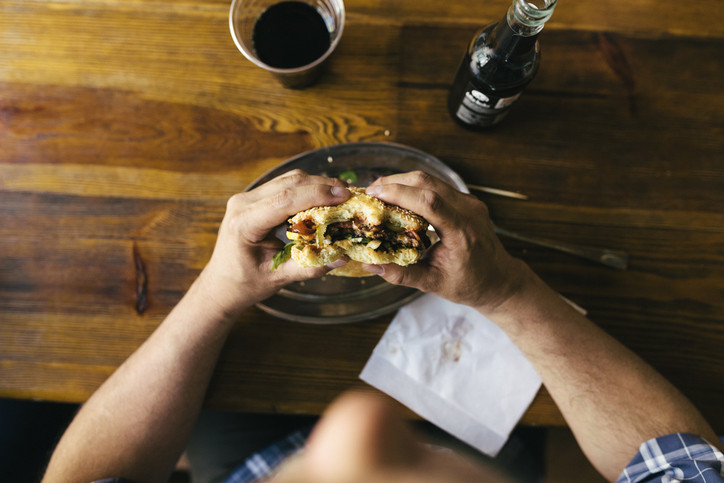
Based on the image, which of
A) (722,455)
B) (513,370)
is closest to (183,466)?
(513,370)

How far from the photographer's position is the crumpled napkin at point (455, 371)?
1.12m

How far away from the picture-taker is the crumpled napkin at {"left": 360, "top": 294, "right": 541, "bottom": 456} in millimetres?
1124

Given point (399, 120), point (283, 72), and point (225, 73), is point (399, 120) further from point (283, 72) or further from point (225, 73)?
point (225, 73)

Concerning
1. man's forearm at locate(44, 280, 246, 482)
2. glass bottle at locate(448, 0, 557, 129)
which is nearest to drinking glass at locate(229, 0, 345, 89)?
glass bottle at locate(448, 0, 557, 129)

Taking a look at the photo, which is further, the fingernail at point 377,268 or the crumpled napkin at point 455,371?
the crumpled napkin at point 455,371

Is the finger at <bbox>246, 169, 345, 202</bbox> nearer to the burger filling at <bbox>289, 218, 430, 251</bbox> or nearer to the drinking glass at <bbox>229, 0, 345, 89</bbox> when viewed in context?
the burger filling at <bbox>289, 218, 430, 251</bbox>

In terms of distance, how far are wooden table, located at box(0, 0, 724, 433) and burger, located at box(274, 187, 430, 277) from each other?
13.3 inches

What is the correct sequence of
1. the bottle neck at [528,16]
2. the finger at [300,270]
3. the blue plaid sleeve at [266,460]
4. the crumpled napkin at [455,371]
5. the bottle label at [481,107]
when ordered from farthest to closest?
the blue plaid sleeve at [266,460] → the crumpled napkin at [455,371] → the bottle label at [481,107] → the finger at [300,270] → the bottle neck at [528,16]

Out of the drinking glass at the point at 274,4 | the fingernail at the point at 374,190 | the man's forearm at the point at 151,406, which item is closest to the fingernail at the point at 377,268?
the fingernail at the point at 374,190

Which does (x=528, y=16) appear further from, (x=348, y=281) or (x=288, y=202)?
(x=348, y=281)

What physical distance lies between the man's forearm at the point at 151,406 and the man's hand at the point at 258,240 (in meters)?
0.09

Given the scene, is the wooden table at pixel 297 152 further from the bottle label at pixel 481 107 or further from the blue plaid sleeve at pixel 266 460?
the blue plaid sleeve at pixel 266 460

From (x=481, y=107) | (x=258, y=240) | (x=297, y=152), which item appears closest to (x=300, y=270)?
(x=258, y=240)

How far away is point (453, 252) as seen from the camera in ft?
3.00
